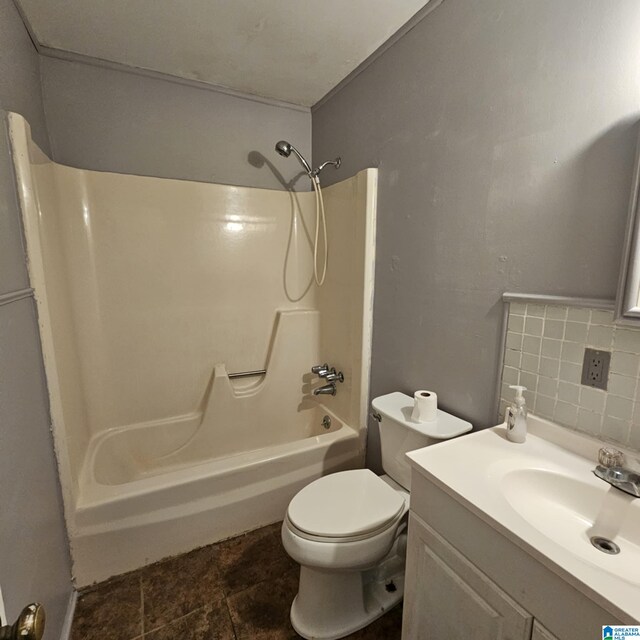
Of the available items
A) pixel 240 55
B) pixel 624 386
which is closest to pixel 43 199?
pixel 240 55

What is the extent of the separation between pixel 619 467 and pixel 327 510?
2.85 feet

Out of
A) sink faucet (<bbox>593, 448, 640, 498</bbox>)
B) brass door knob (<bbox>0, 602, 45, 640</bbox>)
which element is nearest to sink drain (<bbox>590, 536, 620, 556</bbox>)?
sink faucet (<bbox>593, 448, 640, 498</bbox>)

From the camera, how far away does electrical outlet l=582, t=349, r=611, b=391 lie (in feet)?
2.90

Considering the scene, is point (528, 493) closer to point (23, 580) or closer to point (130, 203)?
point (23, 580)

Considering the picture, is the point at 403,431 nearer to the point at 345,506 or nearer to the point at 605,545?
the point at 345,506

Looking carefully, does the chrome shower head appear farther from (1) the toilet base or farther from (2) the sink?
(1) the toilet base

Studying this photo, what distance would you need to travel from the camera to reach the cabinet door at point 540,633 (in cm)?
62

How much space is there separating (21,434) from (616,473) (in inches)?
62.3

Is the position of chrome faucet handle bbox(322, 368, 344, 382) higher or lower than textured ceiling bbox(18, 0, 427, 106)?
lower

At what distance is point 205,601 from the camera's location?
1330 mm

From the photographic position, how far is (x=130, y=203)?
1800 millimetres

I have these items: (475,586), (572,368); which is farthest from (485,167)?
(475,586)

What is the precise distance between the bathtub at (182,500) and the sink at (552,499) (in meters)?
0.94

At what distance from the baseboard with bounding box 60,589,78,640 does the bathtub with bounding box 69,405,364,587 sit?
4cm
